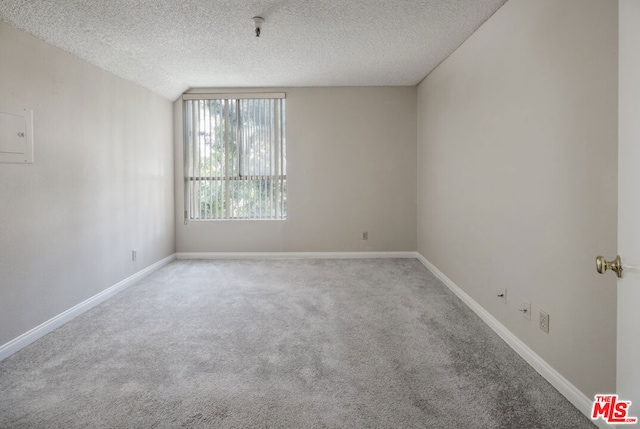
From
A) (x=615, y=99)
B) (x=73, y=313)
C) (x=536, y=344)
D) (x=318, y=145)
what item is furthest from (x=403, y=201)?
(x=73, y=313)

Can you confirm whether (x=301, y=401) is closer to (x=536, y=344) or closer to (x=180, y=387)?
(x=180, y=387)

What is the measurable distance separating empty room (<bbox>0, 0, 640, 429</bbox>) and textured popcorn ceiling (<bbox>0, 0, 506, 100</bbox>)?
28 mm

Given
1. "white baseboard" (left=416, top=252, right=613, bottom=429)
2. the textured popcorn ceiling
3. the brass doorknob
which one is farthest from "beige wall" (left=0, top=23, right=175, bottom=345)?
"white baseboard" (left=416, top=252, right=613, bottom=429)

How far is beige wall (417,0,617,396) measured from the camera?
64.9 inches

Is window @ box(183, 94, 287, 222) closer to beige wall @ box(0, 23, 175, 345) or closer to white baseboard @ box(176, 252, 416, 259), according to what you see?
white baseboard @ box(176, 252, 416, 259)

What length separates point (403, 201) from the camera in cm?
524

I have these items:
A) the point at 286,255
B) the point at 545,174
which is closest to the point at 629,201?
the point at 545,174

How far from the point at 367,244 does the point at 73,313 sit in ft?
11.9

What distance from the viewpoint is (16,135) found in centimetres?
251

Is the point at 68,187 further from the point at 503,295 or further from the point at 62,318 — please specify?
the point at 503,295

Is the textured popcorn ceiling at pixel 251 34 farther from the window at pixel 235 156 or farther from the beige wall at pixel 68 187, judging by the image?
the window at pixel 235 156

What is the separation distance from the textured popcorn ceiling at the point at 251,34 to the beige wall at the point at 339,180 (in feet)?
2.18

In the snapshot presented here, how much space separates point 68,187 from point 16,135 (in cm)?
62

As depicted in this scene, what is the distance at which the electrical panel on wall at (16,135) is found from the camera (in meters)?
2.42
